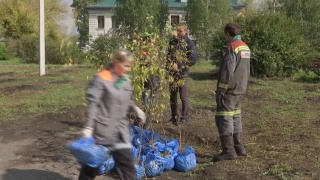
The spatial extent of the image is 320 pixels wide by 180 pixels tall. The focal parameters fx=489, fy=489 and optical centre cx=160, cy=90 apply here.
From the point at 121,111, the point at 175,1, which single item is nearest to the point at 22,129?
the point at 121,111

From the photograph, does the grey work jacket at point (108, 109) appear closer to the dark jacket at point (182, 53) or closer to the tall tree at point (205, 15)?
the dark jacket at point (182, 53)

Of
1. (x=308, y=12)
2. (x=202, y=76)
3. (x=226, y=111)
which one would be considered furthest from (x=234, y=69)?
(x=308, y=12)

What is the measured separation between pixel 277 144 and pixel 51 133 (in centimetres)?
378

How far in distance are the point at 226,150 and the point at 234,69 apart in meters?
1.12

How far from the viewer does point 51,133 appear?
8.41 m

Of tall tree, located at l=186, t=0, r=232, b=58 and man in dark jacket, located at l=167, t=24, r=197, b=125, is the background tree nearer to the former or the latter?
Answer: tall tree, located at l=186, t=0, r=232, b=58

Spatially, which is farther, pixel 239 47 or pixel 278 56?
pixel 278 56

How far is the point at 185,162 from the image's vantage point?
641 cm

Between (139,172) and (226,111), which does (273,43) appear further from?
(139,172)

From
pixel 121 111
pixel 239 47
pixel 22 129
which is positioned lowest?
pixel 22 129

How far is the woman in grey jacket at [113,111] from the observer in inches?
187

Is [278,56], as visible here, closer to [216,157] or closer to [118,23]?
[216,157]

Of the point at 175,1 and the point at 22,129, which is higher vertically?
the point at 175,1

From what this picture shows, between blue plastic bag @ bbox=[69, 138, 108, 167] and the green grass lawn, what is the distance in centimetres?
195
